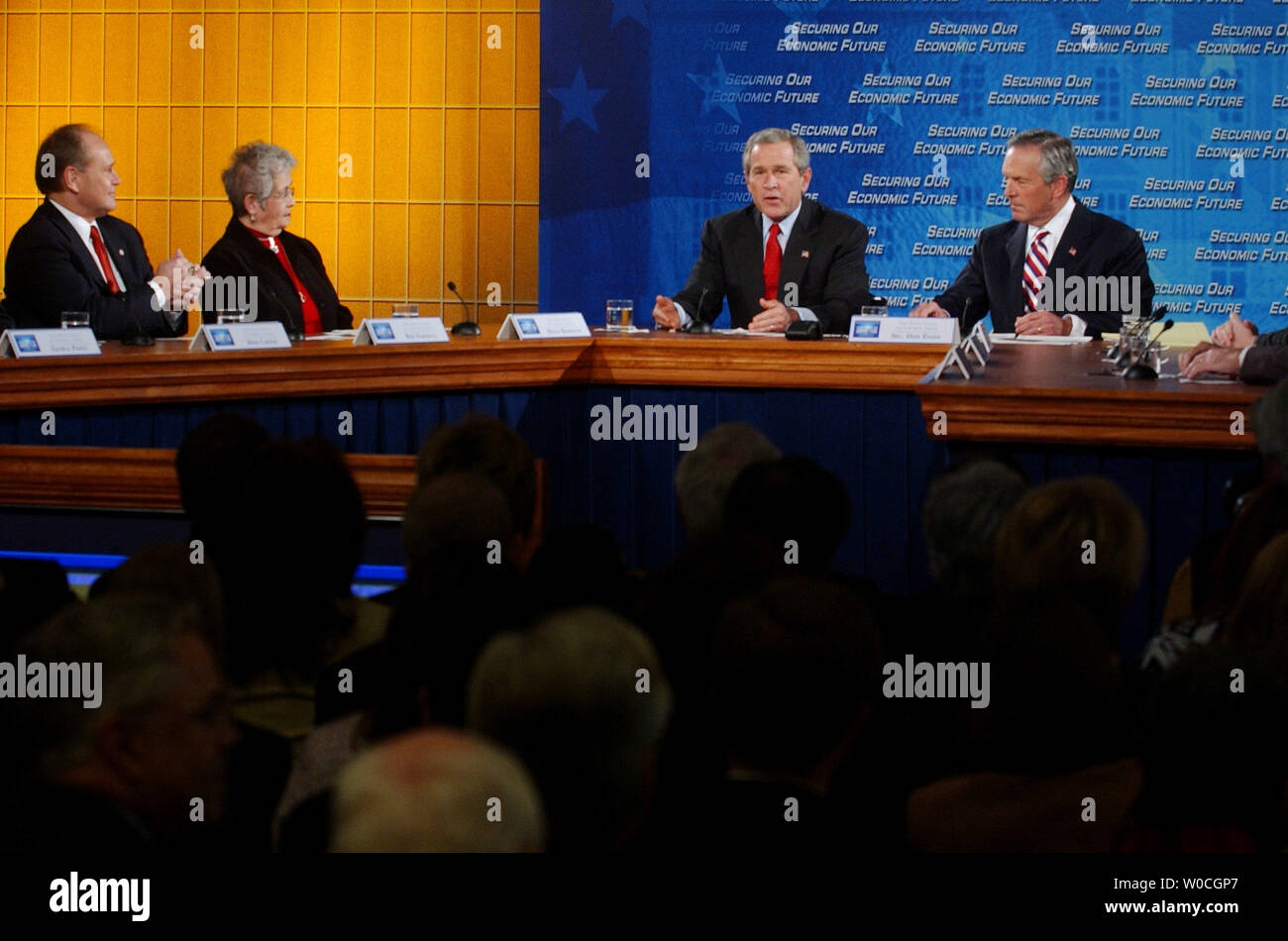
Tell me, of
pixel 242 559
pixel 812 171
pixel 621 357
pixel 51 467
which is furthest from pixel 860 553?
pixel 812 171

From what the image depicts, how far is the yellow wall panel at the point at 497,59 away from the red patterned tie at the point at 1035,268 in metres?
3.11

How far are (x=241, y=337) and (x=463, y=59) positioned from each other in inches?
140

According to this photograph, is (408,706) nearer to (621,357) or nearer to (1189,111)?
(621,357)

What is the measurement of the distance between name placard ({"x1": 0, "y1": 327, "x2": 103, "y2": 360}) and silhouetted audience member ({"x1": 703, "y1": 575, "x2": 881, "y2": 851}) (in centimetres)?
304

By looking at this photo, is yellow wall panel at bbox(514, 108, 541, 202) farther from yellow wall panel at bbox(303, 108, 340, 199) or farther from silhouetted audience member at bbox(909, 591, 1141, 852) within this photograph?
silhouetted audience member at bbox(909, 591, 1141, 852)

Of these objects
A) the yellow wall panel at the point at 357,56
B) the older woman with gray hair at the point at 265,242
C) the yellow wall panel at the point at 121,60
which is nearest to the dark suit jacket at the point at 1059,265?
the older woman with gray hair at the point at 265,242

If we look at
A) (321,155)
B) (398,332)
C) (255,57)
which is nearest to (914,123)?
(321,155)

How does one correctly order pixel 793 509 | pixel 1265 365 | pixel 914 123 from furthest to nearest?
1. pixel 914 123
2. pixel 1265 365
3. pixel 793 509

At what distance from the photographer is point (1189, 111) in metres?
6.64

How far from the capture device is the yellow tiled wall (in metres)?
7.57

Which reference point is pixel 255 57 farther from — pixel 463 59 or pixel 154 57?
pixel 463 59

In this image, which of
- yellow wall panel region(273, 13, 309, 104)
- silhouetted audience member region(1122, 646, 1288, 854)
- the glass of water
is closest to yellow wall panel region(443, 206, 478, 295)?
yellow wall panel region(273, 13, 309, 104)

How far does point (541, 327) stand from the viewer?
16.1 ft

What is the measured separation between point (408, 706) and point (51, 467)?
2476 mm
